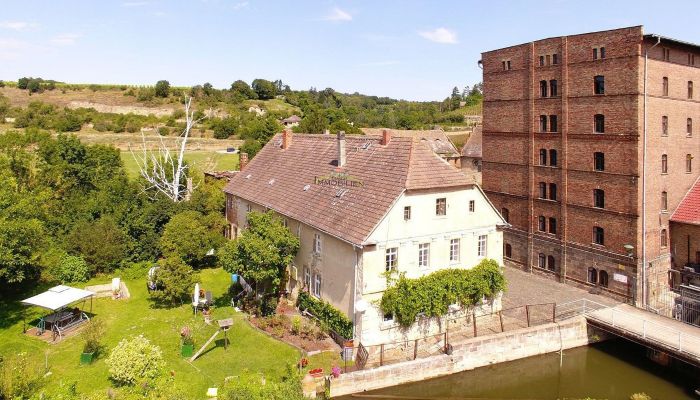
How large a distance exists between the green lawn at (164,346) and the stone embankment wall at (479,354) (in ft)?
7.95

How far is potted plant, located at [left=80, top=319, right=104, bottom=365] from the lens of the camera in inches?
794

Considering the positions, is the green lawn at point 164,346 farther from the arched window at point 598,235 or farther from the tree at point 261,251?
the arched window at point 598,235

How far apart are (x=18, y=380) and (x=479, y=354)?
58.8 feet

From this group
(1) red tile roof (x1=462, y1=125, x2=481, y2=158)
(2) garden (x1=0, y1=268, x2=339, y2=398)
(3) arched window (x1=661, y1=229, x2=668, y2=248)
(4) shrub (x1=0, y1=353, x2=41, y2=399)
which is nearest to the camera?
(4) shrub (x1=0, y1=353, x2=41, y2=399)

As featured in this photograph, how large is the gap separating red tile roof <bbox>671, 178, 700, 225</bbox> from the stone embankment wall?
1033 centimetres

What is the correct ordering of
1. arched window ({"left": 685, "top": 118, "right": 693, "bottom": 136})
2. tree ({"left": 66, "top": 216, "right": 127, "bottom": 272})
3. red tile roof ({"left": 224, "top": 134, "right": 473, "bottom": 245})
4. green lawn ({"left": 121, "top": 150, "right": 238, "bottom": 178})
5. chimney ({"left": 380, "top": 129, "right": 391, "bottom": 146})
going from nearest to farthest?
red tile roof ({"left": 224, "top": 134, "right": 473, "bottom": 245}) < chimney ({"left": 380, "top": 129, "right": 391, "bottom": 146}) < arched window ({"left": 685, "top": 118, "right": 693, "bottom": 136}) < tree ({"left": 66, "top": 216, "right": 127, "bottom": 272}) < green lawn ({"left": 121, "top": 150, "right": 238, "bottom": 178})

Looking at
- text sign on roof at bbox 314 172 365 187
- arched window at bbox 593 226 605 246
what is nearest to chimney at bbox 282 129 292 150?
text sign on roof at bbox 314 172 365 187

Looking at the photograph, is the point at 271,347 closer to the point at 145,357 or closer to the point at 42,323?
the point at 145,357

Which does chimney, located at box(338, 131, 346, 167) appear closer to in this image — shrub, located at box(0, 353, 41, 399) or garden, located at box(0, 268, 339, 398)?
garden, located at box(0, 268, 339, 398)

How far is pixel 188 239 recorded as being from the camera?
32.5 metres

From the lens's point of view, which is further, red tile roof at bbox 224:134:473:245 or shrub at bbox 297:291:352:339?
red tile roof at bbox 224:134:473:245

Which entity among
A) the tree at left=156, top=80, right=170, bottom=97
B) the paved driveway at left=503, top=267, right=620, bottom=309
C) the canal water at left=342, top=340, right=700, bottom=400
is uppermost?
the tree at left=156, top=80, right=170, bottom=97

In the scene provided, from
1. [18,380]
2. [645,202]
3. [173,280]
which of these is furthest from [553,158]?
[18,380]

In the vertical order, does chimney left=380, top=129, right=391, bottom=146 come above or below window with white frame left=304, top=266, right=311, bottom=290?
above
